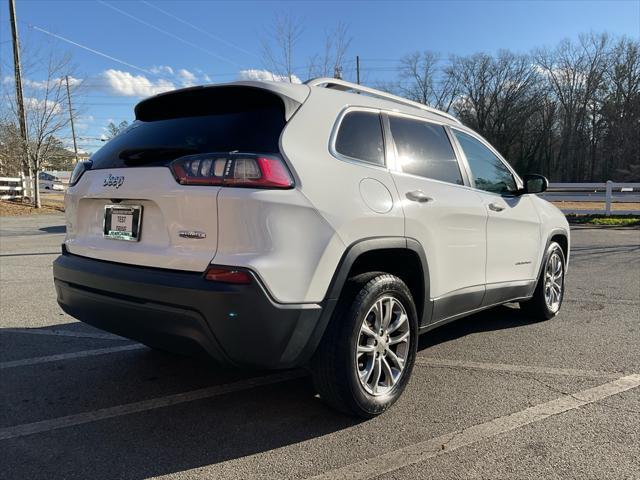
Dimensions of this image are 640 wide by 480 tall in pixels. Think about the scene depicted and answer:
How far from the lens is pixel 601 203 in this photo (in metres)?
19.9

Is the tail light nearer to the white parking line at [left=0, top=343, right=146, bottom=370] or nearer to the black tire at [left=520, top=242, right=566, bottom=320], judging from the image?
the white parking line at [left=0, top=343, right=146, bottom=370]

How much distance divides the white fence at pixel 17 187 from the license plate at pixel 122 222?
79.2 ft

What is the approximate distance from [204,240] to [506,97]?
64978 mm

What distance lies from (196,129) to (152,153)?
283 mm

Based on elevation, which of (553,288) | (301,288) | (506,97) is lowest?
(553,288)

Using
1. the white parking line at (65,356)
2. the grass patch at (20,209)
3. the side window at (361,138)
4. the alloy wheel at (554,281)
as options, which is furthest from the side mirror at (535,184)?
the grass patch at (20,209)

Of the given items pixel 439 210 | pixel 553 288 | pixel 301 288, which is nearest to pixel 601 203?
pixel 553 288

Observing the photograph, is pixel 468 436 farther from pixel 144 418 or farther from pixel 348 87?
pixel 348 87

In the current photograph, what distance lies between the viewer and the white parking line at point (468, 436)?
2416mm

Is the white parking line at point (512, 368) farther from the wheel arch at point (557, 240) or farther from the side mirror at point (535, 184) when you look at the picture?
the side mirror at point (535, 184)

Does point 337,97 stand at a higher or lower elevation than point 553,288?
higher

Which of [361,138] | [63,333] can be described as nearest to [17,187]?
[63,333]

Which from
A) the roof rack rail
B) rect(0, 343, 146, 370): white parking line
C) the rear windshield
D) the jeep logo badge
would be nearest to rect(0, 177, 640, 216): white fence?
the roof rack rail

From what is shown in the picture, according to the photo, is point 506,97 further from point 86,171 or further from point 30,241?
point 86,171
